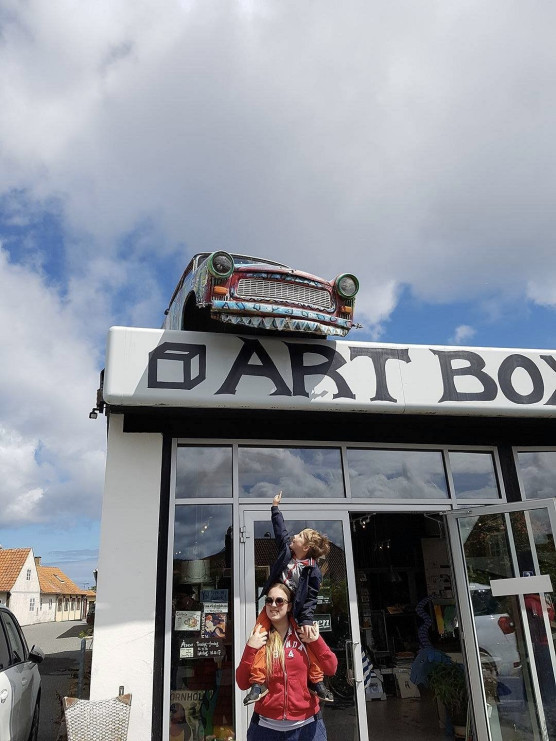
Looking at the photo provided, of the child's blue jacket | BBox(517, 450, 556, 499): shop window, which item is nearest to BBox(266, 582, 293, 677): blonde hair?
the child's blue jacket

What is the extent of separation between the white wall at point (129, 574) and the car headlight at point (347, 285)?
2396mm

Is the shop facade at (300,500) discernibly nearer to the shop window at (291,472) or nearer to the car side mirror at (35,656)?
the shop window at (291,472)

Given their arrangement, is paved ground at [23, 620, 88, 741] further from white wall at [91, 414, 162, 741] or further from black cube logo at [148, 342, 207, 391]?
black cube logo at [148, 342, 207, 391]

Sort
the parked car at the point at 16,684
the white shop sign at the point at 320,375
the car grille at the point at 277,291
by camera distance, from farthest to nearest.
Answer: the car grille at the point at 277,291, the white shop sign at the point at 320,375, the parked car at the point at 16,684

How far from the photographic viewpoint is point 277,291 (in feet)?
17.6

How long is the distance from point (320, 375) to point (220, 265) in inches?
58.0

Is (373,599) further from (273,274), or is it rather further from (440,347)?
(273,274)

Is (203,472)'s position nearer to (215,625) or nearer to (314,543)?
(215,625)

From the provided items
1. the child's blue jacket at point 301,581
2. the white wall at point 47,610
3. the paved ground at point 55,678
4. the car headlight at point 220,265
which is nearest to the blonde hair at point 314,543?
the child's blue jacket at point 301,581

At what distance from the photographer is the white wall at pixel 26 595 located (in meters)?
37.9

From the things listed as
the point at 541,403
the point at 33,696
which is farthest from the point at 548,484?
the point at 33,696

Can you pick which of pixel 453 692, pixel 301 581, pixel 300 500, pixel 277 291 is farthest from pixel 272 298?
pixel 453 692

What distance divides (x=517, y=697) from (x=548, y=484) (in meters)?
2.43

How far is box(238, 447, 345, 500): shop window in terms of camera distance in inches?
226
